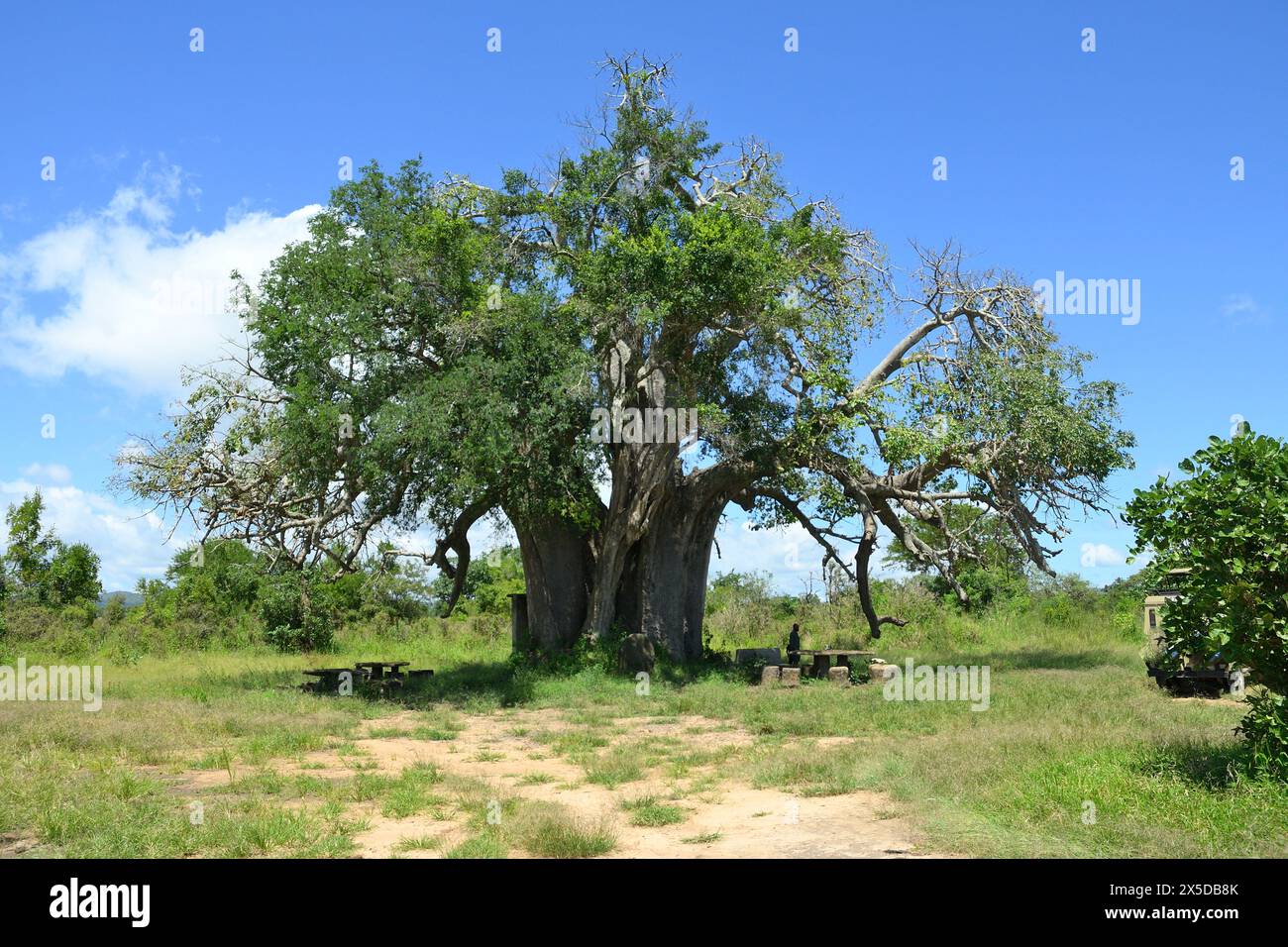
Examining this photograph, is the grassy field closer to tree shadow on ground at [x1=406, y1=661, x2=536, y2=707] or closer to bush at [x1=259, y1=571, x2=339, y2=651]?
tree shadow on ground at [x1=406, y1=661, x2=536, y2=707]

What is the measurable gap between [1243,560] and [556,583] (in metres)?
13.3

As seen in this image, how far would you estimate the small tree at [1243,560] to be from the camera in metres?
7.08

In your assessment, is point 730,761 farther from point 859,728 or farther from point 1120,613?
point 1120,613

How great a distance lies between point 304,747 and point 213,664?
11.7 m

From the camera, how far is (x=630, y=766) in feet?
31.1

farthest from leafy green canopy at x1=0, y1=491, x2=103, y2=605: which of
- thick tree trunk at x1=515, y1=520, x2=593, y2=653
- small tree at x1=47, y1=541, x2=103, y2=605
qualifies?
thick tree trunk at x1=515, y1=520, x2=593, y2=653

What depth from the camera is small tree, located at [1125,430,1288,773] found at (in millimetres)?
7082

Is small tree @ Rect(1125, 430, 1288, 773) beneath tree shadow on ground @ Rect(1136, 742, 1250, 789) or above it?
above

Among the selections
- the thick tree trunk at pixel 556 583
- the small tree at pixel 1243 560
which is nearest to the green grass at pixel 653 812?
the small tree at pixel 1243 560

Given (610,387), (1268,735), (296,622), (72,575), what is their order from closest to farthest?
(1268,735) → (610,387) → (296,622) → (72,575)

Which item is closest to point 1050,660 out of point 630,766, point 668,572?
point 668,572

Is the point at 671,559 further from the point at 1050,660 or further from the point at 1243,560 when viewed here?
the point at 1243,560

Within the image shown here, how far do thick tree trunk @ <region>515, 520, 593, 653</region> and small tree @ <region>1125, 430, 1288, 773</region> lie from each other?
40.6 ft
